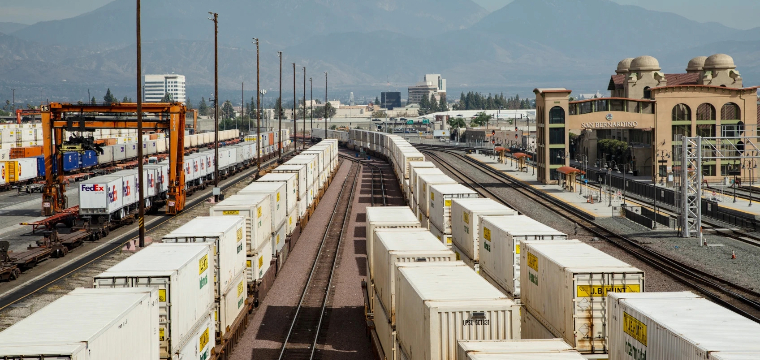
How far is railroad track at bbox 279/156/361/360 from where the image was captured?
24575 mm

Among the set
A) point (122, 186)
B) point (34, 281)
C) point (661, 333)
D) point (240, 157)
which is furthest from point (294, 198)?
point (240, 157)

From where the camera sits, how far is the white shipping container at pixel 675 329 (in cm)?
1184

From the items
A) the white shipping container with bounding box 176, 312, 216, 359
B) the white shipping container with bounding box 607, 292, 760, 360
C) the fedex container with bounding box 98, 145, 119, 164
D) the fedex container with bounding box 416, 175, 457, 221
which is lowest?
the white shipping container with bounding box 176, 312, 216, 359

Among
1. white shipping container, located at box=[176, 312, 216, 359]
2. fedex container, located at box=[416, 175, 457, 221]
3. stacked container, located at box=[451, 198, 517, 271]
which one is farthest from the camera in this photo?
fedex container, located at box=[416, 175, 457, 221]

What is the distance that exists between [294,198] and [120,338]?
3063 cm

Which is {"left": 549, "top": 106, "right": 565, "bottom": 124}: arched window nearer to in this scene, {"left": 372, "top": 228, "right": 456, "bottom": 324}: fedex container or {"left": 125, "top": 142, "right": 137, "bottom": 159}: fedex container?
{"left": 372, "top": 228, "right": 456, "bottom": 324}: fedex container

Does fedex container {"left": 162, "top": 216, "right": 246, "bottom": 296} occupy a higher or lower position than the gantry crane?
lower

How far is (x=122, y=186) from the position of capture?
47250 mm

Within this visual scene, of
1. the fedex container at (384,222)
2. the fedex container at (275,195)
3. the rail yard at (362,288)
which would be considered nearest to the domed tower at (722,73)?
the rail yard at (362,288)

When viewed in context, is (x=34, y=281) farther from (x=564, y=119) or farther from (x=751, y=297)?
(x=564, y=119)

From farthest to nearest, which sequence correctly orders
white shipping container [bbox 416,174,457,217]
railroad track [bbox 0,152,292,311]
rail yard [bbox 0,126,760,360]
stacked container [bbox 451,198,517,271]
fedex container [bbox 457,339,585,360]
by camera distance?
1. white shipping container [bbox 416,174,457,217]
2. railroad track [bbox 0,152,292,311]
3. stacked container [bbox 451,198,517,271]
4. rail yard [bbox 0,126,760,360]
5. fedex container [bbox 457,339,585,360]

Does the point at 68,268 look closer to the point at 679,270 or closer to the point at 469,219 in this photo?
the point at 469,219

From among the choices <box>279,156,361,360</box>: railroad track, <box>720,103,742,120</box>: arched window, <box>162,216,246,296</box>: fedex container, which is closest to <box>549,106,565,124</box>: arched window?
<box>720,103,742,120</box>: arched window

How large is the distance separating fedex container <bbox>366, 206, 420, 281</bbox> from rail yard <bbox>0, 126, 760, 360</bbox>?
0.12 m
